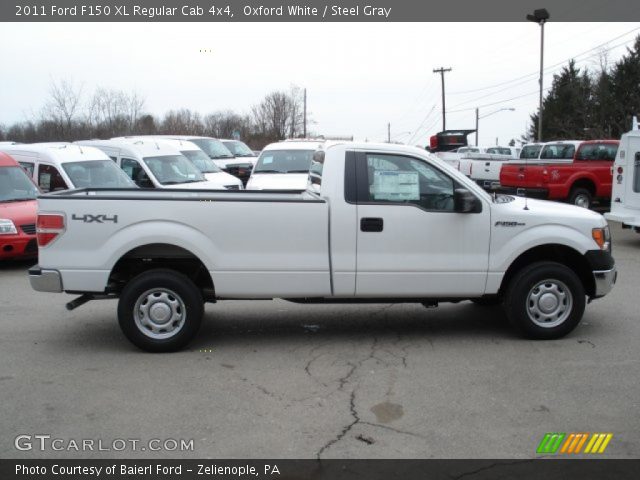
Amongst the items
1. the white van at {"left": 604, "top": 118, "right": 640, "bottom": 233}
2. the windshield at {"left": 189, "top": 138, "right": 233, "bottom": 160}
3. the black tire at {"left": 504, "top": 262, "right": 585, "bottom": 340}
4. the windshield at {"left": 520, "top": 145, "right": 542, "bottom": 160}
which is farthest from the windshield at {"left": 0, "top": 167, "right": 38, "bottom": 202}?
the windshield at {"left": 520, "top": 145, "right": 542, "bottom": 160}

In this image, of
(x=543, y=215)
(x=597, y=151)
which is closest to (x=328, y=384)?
(x=543, y=215)

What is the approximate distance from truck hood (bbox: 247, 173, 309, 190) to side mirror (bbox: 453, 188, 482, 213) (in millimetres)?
6552

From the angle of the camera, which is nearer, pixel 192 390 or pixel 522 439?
pixel 522 439

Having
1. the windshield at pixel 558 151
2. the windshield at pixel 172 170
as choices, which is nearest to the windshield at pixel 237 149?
the windshield at pixel 172 170

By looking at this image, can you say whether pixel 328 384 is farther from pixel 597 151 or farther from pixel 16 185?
pixel 597 151

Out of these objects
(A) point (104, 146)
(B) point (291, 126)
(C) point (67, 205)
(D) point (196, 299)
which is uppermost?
(B) point (291, 126)

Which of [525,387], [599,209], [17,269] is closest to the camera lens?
[525,387]

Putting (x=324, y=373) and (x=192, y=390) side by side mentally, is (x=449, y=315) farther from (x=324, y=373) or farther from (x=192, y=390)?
(x=192, y=390)

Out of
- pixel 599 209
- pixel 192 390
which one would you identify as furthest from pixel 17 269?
pixel 599 209

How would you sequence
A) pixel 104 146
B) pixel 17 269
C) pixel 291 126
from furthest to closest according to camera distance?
1. pixel 291 126
2. pixel 104 146
3. pixel 17 269

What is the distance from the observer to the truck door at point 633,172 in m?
13.2

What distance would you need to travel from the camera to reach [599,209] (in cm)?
1975

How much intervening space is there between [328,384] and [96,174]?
28.8 feet

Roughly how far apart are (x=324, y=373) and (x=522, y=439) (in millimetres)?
1938
